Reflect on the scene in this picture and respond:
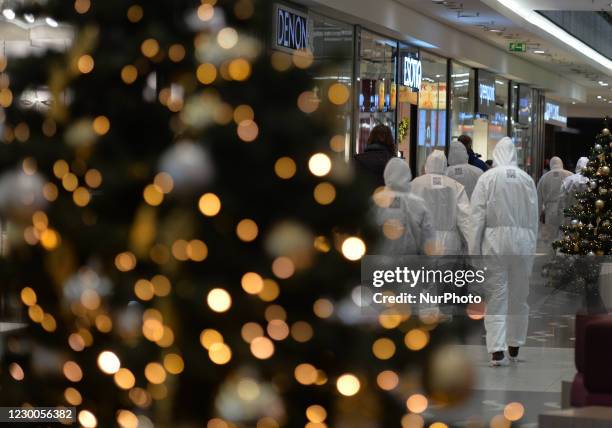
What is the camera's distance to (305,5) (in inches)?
564

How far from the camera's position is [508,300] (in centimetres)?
839

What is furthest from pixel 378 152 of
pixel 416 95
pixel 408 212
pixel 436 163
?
pixel 416 95

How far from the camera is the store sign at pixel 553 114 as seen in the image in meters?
35.0

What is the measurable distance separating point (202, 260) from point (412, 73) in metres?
18.1

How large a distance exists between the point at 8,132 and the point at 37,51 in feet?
0.55

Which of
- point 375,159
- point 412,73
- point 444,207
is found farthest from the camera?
point 412,73

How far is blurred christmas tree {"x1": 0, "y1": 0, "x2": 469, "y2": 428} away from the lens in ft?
6.62

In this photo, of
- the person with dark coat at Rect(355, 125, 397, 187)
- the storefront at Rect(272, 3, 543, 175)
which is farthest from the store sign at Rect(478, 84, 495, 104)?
the person with dark coat at Rect(355, 125, 397, 187)

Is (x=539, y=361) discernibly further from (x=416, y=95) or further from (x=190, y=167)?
(x=416, y=95)

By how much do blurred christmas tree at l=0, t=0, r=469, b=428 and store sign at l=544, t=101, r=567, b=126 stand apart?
109 feet

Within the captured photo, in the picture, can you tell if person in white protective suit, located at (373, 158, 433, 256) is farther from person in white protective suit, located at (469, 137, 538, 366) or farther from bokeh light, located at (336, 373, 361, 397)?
bokeh light, located at (336, 373, 361, 397)

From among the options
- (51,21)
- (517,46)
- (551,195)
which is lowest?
(551,195)

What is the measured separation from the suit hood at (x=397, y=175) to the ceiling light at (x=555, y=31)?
33.8ft

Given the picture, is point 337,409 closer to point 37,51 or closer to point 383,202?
point 383,202
